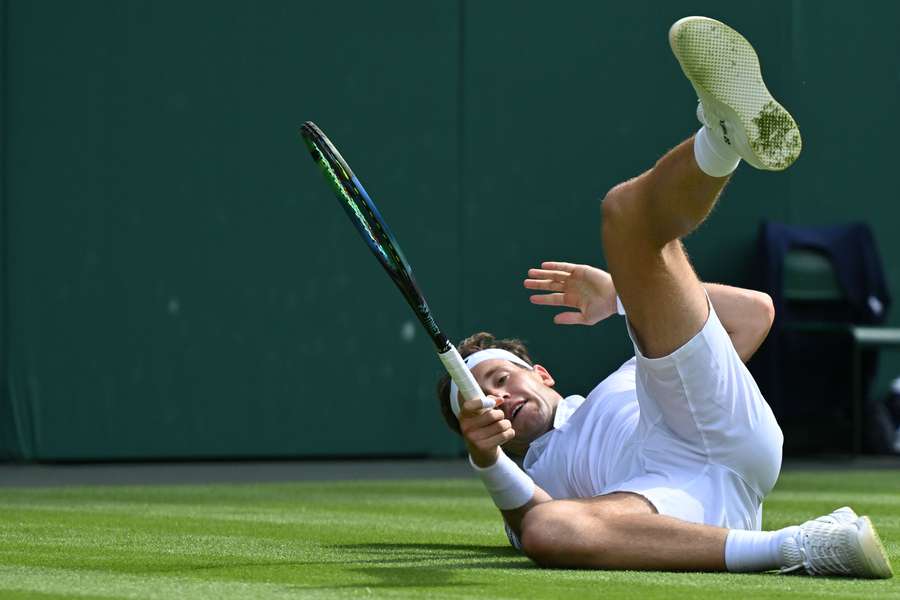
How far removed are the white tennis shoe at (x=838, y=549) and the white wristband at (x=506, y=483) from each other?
63 cm

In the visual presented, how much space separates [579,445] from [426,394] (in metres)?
5.73

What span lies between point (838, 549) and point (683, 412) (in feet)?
1.78

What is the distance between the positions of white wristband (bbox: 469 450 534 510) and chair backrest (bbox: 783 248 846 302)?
6.98m

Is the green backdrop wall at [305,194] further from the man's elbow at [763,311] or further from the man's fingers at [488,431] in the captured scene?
the man's fingers at [488,431]

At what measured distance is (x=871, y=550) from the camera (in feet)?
11.7

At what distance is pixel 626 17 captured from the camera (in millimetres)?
10773

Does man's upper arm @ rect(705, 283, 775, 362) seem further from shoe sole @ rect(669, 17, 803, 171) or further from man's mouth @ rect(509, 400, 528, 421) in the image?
shoe sole @ rect(669, 17, 803, 171)

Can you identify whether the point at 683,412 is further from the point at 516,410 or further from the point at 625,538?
the point at 516,410

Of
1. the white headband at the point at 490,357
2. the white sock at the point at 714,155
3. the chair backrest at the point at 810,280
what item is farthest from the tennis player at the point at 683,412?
the chair backrest at the point at 810,280

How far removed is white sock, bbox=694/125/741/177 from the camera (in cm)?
348

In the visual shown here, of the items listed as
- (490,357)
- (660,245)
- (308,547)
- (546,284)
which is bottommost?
(308,547)

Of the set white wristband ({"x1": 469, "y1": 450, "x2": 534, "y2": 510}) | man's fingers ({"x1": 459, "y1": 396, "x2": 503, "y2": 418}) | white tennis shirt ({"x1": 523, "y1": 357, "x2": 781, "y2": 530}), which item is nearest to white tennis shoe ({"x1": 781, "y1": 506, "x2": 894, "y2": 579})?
white tennis shirt ({"x1": 523, "y1": 357, "x2": 781, "y2": 530})

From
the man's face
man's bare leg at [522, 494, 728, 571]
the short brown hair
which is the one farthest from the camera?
the short brown hair

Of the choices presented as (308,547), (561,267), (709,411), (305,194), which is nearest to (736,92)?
(709,411)
